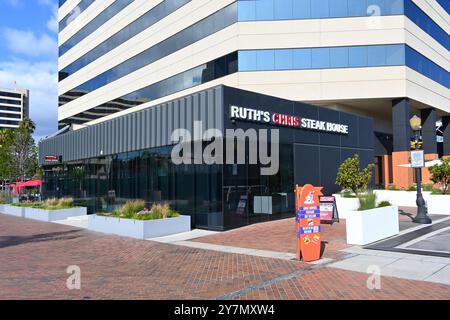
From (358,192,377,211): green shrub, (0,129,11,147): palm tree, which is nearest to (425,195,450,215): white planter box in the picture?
(358,192,377,211): green shrub

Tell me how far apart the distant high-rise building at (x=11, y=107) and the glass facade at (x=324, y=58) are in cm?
13918

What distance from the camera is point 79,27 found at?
172 feet

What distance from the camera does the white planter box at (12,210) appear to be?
25288mm

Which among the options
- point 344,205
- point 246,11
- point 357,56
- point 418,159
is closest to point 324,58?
point 357,56

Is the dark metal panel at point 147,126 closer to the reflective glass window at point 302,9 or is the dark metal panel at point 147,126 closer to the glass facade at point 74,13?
the reflective glass window at point 302,9

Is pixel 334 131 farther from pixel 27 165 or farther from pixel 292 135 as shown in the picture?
pixel 27 165

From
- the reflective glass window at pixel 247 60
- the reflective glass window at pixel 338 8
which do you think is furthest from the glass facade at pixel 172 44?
the reflective glass window at pixel 338 8

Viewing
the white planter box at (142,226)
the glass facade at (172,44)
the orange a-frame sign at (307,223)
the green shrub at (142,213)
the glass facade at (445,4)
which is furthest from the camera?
the glass facade at (445,4)

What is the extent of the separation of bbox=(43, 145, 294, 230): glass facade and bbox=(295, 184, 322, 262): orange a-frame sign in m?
6.23

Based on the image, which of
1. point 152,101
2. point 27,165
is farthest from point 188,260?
point 27,165

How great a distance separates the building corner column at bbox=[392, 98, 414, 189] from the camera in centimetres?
3115

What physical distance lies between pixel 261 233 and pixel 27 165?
43947 mm

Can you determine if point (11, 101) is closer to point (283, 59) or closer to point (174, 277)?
point (283, 59)

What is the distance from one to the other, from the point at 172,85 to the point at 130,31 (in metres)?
10.6
